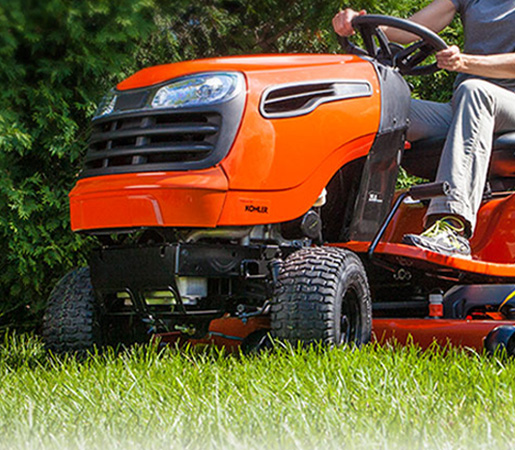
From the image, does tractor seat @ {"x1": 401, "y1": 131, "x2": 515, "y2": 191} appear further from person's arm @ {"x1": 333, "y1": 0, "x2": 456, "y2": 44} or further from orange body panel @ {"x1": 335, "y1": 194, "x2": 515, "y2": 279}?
person's arm @ {"x1": 333, "y1": 0, "x2": 456, "y2": 44}

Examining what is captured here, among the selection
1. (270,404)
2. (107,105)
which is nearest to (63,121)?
(107,105)

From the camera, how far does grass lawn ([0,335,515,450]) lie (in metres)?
1.18

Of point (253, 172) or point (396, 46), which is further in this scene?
point (396, 46)

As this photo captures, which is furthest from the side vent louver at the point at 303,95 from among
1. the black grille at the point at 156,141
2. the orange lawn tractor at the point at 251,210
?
the black grille at the point at 156,141

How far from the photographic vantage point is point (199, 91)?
194 centimetres

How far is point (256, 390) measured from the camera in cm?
156

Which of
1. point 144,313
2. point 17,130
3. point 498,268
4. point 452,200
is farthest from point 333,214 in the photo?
point 17,130

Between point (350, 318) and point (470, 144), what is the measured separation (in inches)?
27.0

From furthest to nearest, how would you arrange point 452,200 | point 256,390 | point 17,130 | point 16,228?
1. point 16,228
2. point 17,130
3. point 452,200
4. point 256,390

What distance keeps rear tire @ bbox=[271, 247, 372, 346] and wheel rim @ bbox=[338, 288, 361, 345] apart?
5 centimetres

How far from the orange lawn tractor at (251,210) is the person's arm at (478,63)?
0.05 metres

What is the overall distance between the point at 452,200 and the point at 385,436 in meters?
1.24

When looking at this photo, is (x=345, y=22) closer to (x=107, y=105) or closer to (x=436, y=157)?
(x=436, y=157)

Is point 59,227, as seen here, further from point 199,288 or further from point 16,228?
point 199,288
